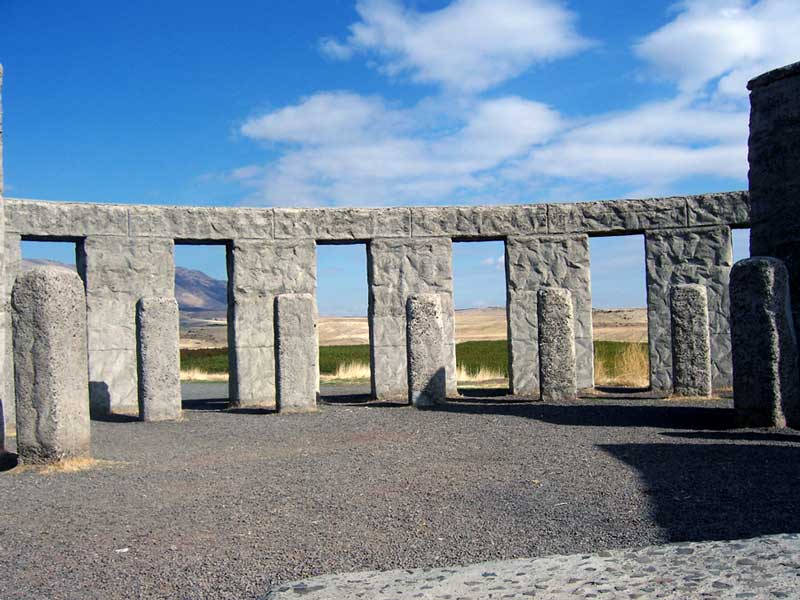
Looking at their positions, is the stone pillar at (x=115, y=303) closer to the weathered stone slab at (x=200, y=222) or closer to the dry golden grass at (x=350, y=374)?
the weathered stone slab at (x=200, y=222)

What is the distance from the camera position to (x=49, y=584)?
4492 millimetres

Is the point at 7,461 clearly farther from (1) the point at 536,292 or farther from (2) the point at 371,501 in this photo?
(1) the point at 536,292

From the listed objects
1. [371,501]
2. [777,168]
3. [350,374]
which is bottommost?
[371,501]

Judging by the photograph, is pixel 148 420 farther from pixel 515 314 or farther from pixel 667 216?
pixel 667 216

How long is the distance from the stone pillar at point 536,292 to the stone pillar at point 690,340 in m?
2.30

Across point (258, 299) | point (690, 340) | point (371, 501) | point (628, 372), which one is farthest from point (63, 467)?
point (628, 372)

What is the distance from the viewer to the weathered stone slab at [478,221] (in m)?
14.9

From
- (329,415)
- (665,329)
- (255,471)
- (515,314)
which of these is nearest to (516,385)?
(515,314)

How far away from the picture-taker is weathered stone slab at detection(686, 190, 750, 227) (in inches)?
561

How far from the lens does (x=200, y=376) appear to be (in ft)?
77.4

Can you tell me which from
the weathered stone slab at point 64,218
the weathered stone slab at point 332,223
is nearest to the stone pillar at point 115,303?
the weathered stone slab at point 64,218

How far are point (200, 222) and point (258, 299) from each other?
1654 millimetres

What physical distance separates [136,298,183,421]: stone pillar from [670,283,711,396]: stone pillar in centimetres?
718

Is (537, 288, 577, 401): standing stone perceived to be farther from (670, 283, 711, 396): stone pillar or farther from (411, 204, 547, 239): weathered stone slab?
(411, 204, 547, 239): weathered stone slab
